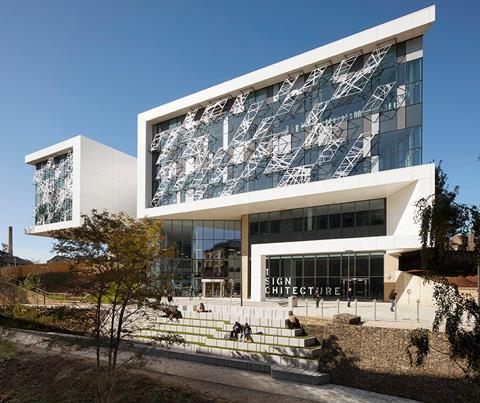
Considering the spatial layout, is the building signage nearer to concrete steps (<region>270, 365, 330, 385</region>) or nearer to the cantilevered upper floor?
the cantilevered upper floor

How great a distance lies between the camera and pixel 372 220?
1415 inches

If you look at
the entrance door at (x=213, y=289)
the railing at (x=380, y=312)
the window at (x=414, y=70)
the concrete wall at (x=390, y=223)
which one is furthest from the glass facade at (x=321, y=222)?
the window at (x=414, y=70)

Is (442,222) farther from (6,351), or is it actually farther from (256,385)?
(6,351)

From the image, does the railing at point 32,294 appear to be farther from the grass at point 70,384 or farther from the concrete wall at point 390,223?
the concrete wall at point 390,223

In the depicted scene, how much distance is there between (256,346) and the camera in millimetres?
20719

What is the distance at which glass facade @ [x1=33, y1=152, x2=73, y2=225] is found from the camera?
197 ft

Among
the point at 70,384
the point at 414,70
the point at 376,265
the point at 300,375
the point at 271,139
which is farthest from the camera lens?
the point at 271,139

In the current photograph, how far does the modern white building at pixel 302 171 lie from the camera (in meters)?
32.4

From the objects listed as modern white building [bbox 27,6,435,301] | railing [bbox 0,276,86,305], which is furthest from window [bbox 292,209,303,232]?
railing [bbox 0,276,86,305]

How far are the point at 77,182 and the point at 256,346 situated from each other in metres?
43.7

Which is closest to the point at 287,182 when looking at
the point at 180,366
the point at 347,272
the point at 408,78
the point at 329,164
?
the point at 329,164

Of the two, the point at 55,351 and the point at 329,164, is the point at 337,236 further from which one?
the point at 55,351

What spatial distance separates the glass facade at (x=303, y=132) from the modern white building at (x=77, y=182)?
46.6ft

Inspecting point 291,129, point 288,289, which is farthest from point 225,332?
point 291,129
